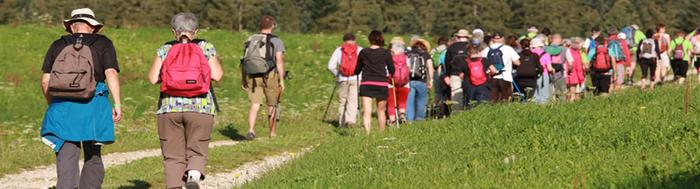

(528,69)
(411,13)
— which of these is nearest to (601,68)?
(528,69)

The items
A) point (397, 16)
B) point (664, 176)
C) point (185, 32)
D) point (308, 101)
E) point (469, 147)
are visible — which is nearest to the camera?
point (664, 176)

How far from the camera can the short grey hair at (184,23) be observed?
9.30 meters

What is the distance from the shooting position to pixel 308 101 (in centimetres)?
2672

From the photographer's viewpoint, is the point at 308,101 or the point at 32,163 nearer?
the point at 32,163

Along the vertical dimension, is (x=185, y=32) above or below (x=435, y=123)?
above

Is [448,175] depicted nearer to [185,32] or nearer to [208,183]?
[185,32]

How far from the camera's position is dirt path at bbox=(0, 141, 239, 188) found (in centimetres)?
1241

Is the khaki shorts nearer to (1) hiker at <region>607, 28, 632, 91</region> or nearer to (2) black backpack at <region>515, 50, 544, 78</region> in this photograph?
(2) black backpack at <region>515, 50, 544, 78</region>

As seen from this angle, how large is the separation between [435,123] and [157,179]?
374 centimetres

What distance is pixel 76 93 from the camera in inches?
347

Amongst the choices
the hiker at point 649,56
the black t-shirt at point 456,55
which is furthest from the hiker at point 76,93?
the hiker at point 649,56

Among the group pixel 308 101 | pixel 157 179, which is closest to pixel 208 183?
pixel 157 179

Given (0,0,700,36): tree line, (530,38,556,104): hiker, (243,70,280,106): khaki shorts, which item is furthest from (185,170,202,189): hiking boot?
(0,0,700,36): tree line

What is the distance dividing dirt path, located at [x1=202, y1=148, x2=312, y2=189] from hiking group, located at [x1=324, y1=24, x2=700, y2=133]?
8.07 ft
